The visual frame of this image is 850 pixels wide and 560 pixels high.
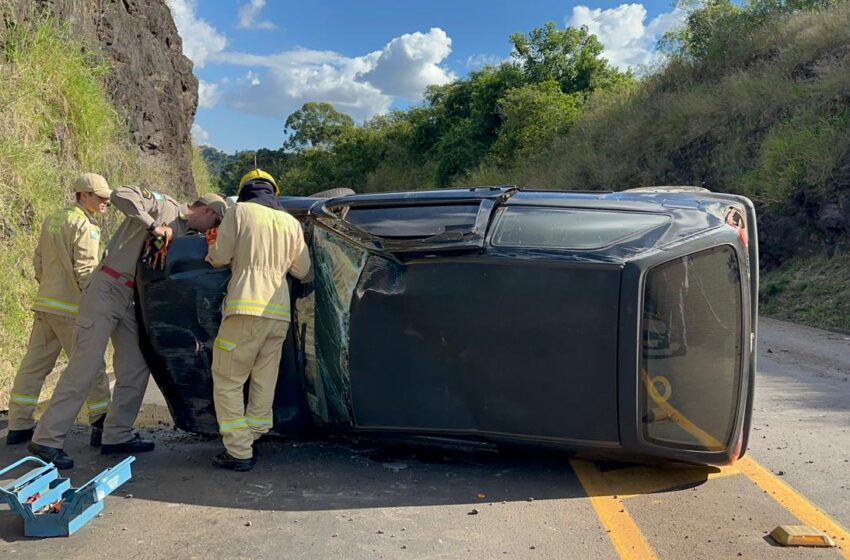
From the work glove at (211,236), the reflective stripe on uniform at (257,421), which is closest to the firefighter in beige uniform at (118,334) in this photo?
the work glove at (211,236)

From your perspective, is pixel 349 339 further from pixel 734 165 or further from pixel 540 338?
pixel 734 165

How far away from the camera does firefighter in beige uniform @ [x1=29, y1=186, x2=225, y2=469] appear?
4262 millimetres

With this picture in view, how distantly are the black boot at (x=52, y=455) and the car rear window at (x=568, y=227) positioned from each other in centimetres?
274

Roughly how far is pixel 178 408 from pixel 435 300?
1.73m

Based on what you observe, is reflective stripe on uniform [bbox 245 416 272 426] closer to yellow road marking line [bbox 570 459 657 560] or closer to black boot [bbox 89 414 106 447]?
black boot [bbox 89 414 106 447]

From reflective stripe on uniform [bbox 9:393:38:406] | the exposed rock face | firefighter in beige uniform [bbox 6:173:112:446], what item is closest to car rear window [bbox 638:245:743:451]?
firefighter in beige uniform [bbox 6:173:112:446]

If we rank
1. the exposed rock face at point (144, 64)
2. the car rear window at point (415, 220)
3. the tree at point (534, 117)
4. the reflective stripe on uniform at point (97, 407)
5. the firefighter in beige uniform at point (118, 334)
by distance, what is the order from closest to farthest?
the car rear window at point (415, 220) < the firefighter in beige uniform at point (118, 334) < the reflective stripe on uniform at point (97, 407) < the exposed rock face at point (144, 64) < the tree at point (534, 117)

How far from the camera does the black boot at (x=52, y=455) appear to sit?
4.20 m

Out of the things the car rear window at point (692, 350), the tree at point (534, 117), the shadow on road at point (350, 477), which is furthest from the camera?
the tree at point (534, 117)

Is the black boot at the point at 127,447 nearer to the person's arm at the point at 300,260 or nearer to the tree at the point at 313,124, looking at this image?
the person's arm at the point at 300,260

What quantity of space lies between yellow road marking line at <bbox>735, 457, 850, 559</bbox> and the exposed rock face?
1010 cm

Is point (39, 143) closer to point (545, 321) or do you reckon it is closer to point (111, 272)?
point (111, 272)

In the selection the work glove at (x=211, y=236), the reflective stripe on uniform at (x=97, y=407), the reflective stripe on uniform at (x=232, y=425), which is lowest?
the reflective stripe on uniform at (x=97, y=407)

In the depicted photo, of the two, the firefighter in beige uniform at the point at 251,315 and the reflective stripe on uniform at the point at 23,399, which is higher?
the firefighter in beige uniform at the point at 251,315
